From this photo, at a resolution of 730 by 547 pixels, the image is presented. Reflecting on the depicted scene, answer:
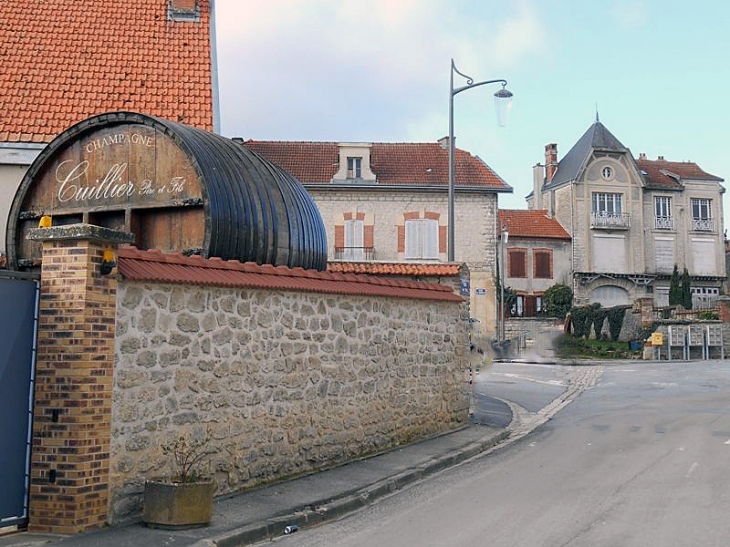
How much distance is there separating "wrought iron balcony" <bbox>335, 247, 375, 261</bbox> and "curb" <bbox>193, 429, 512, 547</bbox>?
1125 inches

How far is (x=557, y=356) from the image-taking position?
4194 cm

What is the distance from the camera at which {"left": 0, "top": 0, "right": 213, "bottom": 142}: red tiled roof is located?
15820 mm

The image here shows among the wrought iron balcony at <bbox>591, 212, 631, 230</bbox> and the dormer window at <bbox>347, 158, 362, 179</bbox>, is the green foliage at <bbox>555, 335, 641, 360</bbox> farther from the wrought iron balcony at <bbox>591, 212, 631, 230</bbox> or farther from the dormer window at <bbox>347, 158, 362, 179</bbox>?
the dormer window at <bbox>347, 158, 362, 179</bbox>

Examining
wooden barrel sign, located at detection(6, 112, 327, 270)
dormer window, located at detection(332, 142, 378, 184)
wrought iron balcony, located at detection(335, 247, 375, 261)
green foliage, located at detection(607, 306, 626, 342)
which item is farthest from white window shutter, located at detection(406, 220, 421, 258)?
wooden barrel sign, located at detection(6, 112, 327, 270)

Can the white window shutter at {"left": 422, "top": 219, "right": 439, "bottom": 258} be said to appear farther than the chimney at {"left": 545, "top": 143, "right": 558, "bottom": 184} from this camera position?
No

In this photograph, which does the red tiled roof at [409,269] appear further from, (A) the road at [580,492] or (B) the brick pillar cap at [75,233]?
(B) the brick pillar cap at [75,233]

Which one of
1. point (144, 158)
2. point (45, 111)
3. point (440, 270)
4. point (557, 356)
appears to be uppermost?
point (45, 111)

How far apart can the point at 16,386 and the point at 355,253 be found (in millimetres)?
34021

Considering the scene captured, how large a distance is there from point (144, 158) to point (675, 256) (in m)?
50.8

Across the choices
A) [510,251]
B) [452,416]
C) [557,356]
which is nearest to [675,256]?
[510,251]

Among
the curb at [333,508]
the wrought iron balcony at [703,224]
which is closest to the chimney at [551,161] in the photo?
the wrought iron balcony at [703,224]

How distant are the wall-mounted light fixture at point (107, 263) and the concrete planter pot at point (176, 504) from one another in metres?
1.89

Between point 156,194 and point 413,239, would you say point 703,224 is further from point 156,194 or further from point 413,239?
point 156,194

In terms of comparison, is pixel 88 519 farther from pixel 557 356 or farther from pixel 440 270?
pixel 557 356
